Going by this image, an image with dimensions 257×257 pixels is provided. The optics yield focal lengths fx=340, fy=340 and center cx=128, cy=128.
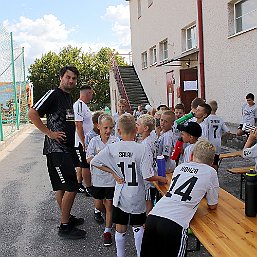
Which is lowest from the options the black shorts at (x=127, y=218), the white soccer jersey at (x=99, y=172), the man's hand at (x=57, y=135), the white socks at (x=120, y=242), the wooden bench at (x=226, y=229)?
the white socks at (x=120, y=242)

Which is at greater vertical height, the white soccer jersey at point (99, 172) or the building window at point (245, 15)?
the building window at point (245, 15)

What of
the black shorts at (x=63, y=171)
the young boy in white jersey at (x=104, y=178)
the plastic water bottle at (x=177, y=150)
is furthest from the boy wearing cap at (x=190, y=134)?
the black shorts at (x=63, y=171)

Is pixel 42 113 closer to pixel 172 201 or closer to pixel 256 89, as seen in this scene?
pixel 172 201

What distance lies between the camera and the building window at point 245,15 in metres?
8.23

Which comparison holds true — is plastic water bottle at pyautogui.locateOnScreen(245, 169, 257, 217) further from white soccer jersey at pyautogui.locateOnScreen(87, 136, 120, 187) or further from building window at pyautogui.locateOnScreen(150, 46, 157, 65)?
building window at pyautogui.locateOnScreen(150, 46, 157, 65)

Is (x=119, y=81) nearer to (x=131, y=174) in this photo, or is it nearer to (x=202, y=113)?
(x=202, y=113)

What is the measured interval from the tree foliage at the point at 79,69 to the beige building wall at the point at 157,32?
47.4 ft

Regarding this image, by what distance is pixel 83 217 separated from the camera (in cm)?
469

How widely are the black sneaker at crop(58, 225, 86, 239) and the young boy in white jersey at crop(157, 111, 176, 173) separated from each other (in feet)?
4.10

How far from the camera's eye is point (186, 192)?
2.46 metres

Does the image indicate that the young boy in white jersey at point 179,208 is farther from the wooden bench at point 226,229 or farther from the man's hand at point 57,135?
the man's hand at point 57,135

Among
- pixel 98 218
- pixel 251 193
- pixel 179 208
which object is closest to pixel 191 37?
pixel 98 218

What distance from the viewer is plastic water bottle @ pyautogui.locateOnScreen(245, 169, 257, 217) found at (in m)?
2.45

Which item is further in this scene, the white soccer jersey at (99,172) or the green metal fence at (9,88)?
the green metal fence at (9,88)
